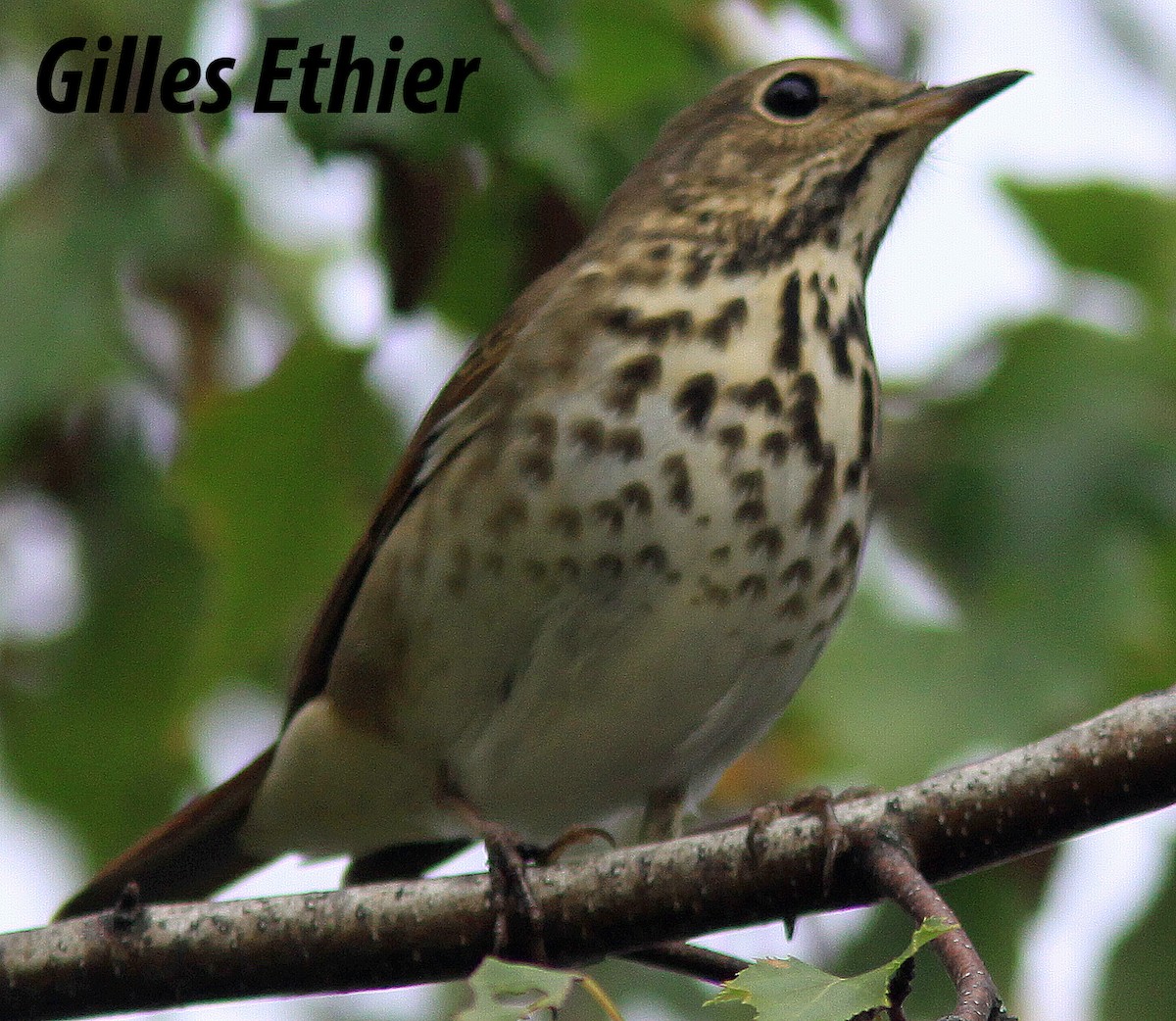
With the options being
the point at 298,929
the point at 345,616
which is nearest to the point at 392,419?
the point at 345,616

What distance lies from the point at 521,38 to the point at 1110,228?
2144mm

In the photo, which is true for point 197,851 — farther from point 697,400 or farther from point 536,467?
point 697,400

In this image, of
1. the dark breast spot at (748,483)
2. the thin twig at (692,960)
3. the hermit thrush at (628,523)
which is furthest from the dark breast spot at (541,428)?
the thin twig at (692,960)

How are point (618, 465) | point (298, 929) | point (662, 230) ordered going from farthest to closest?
1. point (662, 230)
2. point (618, 465)
3. point (298, 929)

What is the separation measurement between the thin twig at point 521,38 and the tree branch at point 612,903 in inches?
57.9

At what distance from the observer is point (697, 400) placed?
3.76 meters

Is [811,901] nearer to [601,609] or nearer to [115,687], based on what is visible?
[601,609]

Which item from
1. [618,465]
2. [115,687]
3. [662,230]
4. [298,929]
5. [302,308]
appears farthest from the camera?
[302,308]

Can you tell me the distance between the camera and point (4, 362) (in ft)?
14.4

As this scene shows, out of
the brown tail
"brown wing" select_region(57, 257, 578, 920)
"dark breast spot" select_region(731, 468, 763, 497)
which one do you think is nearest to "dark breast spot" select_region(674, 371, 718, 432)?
"dark breast spot" select_region(731, 468, 763, 497)

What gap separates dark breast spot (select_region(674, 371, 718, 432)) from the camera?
373cm

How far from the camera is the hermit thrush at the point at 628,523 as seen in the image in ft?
12.2

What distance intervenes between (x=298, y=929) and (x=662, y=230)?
186 centimetres

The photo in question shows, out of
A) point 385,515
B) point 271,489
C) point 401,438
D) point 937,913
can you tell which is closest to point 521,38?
point 385,515
